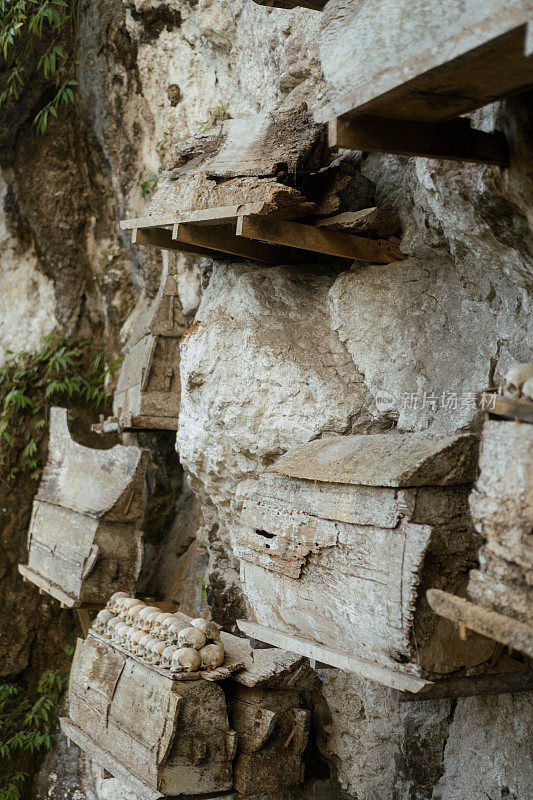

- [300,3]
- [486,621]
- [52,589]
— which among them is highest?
[300,3]

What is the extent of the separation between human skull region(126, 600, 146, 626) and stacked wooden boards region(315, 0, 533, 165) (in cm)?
290

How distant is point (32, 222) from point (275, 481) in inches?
186

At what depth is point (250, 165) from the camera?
3.46 meters

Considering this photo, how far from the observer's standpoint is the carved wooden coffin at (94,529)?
484 cm

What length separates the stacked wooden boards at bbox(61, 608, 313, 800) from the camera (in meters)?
3.53

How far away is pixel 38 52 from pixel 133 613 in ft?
16.4

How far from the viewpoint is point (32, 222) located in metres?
6.89

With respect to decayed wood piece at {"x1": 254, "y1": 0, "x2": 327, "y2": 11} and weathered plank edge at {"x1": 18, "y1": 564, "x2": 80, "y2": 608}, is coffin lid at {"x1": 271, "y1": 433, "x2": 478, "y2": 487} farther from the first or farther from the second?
weathered plank edge at {"x1": 18, "y1": 564, "x2": 80, "y2": 608}

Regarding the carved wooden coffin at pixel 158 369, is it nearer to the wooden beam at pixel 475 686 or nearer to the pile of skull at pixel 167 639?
the pile of skull at pixel 167 639

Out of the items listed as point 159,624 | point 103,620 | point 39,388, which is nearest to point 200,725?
point 159,624

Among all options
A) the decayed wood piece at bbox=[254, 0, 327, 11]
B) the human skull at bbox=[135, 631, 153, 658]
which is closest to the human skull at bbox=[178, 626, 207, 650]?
the human skull at bbox=[135, 631, 153, 658]

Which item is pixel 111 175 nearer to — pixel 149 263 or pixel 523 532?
pixel 149 263

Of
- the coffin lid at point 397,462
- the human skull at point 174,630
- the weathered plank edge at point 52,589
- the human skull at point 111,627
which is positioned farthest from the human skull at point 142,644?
the coffin lid at point 397,462

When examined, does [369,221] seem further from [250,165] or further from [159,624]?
[159,624]
